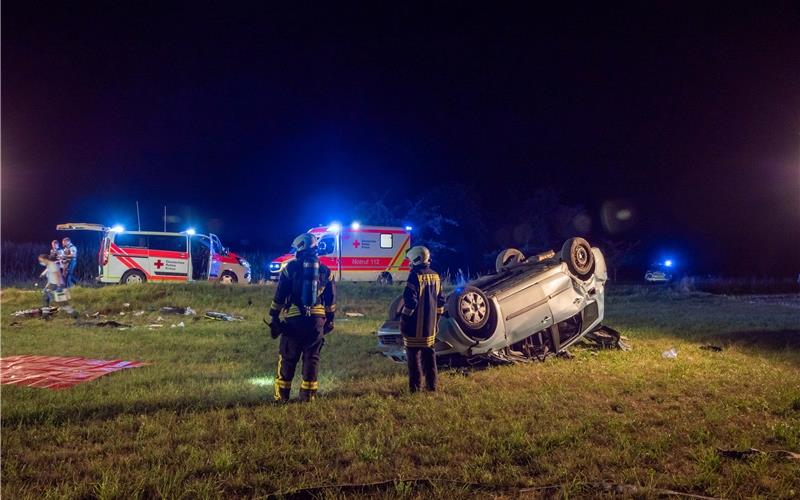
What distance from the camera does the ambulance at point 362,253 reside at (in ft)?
66.7

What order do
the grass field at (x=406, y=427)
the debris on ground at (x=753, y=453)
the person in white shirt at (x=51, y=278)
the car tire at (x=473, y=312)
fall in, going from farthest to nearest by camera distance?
the person in white shirt at (x=51, y=278) < the car tire at (x=473, y=312) < the debris on ground at (x=753, y=453) < the grass field at (x=406, y=427)

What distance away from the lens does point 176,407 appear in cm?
514

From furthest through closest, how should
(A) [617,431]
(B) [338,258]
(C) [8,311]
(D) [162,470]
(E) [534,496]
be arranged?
(B) [338,258], (C) [8,311], (A) [617,431], (D) [162,470], (E) [534,496]

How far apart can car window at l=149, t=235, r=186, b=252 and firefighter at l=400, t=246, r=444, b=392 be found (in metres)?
14.9

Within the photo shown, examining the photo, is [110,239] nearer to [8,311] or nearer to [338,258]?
[8,311]

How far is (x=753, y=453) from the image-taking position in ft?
12.7

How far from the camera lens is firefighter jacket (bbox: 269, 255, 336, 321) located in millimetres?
5578

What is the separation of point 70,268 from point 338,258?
8.59 m

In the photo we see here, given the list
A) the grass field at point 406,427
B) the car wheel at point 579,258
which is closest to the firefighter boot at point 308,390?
the grass field at point 406,427

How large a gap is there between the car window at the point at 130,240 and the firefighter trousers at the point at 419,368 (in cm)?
1503

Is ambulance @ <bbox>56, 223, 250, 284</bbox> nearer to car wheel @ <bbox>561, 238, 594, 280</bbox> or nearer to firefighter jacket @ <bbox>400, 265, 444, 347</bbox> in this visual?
car wheel @ <bbox>561, 238, 594, 280</bbox>

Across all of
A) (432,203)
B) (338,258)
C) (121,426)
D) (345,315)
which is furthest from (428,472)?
(432,203)

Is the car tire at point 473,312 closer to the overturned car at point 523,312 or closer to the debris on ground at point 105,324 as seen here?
the overturned car at point 523,312

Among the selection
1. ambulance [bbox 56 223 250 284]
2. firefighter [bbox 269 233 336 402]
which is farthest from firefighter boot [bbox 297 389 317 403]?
ambulance [bbox 56 223 250 284]
